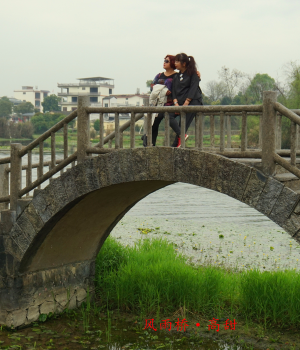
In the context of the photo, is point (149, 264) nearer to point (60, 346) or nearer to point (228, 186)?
point (60, 346)

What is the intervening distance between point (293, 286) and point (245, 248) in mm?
5292

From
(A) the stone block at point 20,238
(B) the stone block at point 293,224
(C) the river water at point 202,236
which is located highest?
(B) the stone block at point 293,224

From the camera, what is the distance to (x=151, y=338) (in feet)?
27.2

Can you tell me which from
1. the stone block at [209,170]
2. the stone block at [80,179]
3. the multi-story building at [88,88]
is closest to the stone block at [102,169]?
the stone block at [80,179]

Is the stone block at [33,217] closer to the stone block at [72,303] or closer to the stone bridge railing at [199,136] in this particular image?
the stone bridge railing at [199,136]

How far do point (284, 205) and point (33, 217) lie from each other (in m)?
4.07

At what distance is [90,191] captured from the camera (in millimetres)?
7840

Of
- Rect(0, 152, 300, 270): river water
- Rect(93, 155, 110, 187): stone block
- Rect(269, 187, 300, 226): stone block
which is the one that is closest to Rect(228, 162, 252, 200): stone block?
Rect(269, 187, 300, 226): stone block

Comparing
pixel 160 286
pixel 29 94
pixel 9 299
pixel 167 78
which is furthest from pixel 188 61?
pixel 29 94

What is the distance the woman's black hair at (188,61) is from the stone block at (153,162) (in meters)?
1.11

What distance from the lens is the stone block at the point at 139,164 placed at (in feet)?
23.9

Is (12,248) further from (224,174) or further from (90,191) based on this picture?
(224,174)

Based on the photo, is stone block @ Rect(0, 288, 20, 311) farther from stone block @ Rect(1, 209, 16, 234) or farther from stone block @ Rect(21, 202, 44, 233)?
stone block @ Rect(21, 202, 44, 233)

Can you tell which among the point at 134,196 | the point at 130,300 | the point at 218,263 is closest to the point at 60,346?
the point at 130,300
